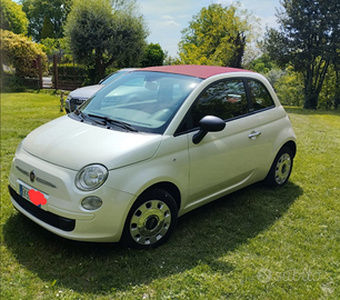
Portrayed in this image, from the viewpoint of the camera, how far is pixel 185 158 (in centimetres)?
327

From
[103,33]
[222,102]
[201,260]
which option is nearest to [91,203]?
[201,260]

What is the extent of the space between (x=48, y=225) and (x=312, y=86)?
75.2 ft

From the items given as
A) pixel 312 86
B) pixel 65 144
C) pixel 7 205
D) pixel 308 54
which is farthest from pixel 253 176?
pixel 312 86

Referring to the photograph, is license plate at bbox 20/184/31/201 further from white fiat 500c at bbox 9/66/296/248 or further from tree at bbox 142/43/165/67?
tree at bbox 142/43/165/67

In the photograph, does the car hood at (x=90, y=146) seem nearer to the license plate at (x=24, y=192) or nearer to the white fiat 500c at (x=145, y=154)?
the white fiat 500c at (x=145, y=154)

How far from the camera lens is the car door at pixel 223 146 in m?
3.43

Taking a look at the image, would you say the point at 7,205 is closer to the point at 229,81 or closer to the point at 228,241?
the point at 228,241

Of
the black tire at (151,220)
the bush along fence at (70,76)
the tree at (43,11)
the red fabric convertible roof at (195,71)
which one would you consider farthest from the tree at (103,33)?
the black tire at (151,220)

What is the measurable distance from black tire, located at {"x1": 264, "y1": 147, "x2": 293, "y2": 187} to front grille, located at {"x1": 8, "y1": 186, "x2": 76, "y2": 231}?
3.01 m

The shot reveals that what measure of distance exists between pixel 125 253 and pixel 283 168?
9.37 feet

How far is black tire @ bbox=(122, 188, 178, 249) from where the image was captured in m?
2.98

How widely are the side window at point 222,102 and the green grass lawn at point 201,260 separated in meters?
1.25

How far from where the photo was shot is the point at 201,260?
121 inches

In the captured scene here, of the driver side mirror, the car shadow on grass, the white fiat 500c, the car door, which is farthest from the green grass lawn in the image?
the driver side mirror
